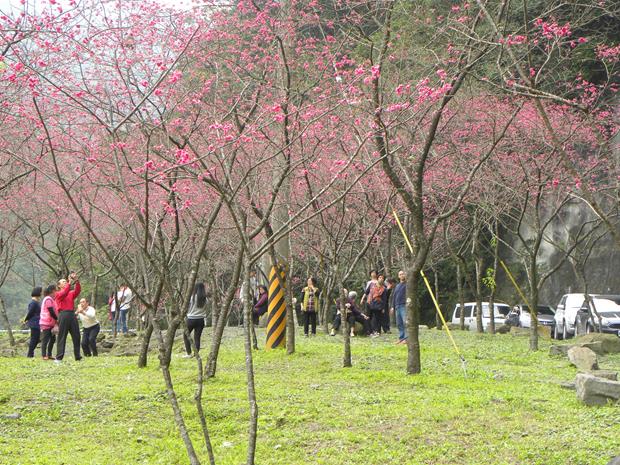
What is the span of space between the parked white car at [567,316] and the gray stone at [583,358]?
1004cm

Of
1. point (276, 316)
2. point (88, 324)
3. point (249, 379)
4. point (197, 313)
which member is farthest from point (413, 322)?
point (88, 324)

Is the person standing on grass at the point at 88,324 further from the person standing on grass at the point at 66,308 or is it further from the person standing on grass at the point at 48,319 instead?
the person standing on grass at the point at 66,308

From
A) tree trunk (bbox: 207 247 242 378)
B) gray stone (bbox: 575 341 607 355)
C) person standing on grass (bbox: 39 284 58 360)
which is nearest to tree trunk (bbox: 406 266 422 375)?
tree trunk (bbox: 207 247 242 378)

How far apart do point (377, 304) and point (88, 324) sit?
679 centimetres

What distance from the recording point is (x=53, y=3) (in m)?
7.74

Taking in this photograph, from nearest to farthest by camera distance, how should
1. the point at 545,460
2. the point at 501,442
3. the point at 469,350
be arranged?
the point at 545,460 < the point at 501,442 < the point at 469,350

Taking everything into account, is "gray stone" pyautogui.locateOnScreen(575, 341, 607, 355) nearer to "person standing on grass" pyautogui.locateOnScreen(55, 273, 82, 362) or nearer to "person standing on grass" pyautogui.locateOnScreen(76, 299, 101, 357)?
"person standing on grass" pyautogui.locateOnScreen(55, 273, 82, 362)

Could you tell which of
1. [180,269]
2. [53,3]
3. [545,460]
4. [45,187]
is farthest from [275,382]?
[45,187]

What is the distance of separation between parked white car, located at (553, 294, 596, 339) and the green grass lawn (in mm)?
10777

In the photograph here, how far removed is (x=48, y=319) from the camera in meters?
14.3

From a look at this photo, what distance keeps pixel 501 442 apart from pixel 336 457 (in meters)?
1.45

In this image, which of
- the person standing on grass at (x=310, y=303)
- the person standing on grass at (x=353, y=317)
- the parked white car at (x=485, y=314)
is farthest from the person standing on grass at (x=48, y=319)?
the parked white car at (x=485, y=314)

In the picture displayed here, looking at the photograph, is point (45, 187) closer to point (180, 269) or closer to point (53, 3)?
point (180, 269)

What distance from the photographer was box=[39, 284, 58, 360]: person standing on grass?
14.2 meters
